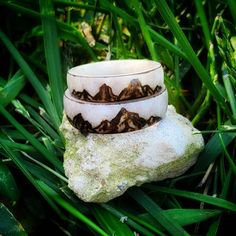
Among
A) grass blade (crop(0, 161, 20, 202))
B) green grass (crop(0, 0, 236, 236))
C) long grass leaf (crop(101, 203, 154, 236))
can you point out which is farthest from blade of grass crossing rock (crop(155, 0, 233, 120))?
grass blade (crop(0, 161, 20, 202))

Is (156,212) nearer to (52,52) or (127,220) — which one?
(127,220)

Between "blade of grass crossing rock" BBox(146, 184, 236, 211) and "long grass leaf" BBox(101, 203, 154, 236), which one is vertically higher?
"blade of grass crossing rock" BBox(146, 184, 236, 211)

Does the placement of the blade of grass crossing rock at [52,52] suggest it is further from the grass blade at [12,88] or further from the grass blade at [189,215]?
the grass blade at [189,215]

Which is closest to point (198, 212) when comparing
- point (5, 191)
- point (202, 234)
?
point (202, 234)

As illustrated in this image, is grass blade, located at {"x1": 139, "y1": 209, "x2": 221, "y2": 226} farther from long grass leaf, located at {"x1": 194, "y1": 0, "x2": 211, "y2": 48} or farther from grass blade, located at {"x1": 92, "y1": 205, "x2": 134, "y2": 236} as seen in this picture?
long grass leaf, located at {"x1": 194, "y1": 0, "x2": 211, "y2": 48}

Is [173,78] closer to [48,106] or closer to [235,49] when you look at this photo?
[235,49]

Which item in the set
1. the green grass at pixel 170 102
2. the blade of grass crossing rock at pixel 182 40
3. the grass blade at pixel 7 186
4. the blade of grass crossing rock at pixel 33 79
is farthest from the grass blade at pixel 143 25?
the grass blade at pixel 7 186

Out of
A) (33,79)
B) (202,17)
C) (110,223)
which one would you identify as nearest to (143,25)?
(202,17)

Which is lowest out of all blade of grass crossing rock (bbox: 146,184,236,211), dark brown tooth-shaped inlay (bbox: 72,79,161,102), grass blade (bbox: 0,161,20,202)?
blade of grass crossing rock (bbox: 146,184,236,211)
